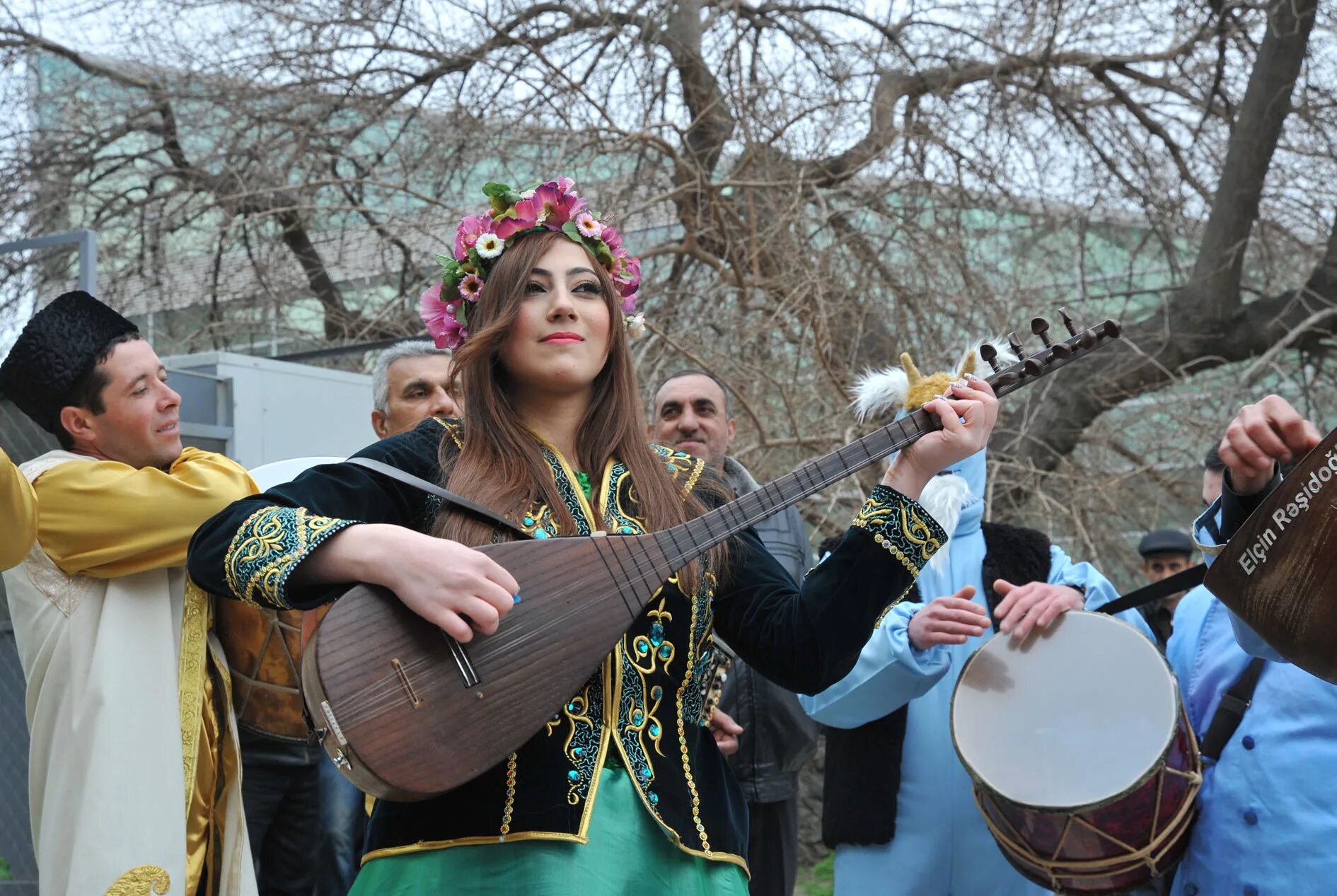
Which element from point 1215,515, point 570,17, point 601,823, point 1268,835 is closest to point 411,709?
point 601,823

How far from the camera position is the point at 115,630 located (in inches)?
117

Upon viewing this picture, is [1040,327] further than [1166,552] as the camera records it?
No

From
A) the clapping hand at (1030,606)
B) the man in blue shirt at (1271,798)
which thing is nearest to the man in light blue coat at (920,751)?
the clapping hand at (1030,606)

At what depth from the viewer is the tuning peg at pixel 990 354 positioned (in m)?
2.28

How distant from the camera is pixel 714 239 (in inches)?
267

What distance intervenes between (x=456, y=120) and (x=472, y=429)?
197 inches

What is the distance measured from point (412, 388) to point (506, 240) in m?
2.11

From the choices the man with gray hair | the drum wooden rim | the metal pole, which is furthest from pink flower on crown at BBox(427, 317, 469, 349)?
the metal pole

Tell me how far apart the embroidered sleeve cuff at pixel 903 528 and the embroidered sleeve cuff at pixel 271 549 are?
806 mm

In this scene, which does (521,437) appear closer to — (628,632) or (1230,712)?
(628,632)

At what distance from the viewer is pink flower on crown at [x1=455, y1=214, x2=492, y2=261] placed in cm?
251

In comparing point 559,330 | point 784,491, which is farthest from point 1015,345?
point 559,330

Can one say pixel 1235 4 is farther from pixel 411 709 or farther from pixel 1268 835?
pixel 411 709

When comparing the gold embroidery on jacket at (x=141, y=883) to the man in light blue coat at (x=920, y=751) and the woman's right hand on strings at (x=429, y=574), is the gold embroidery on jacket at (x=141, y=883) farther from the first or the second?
the man in light blue coat at (x=920, y=751)
